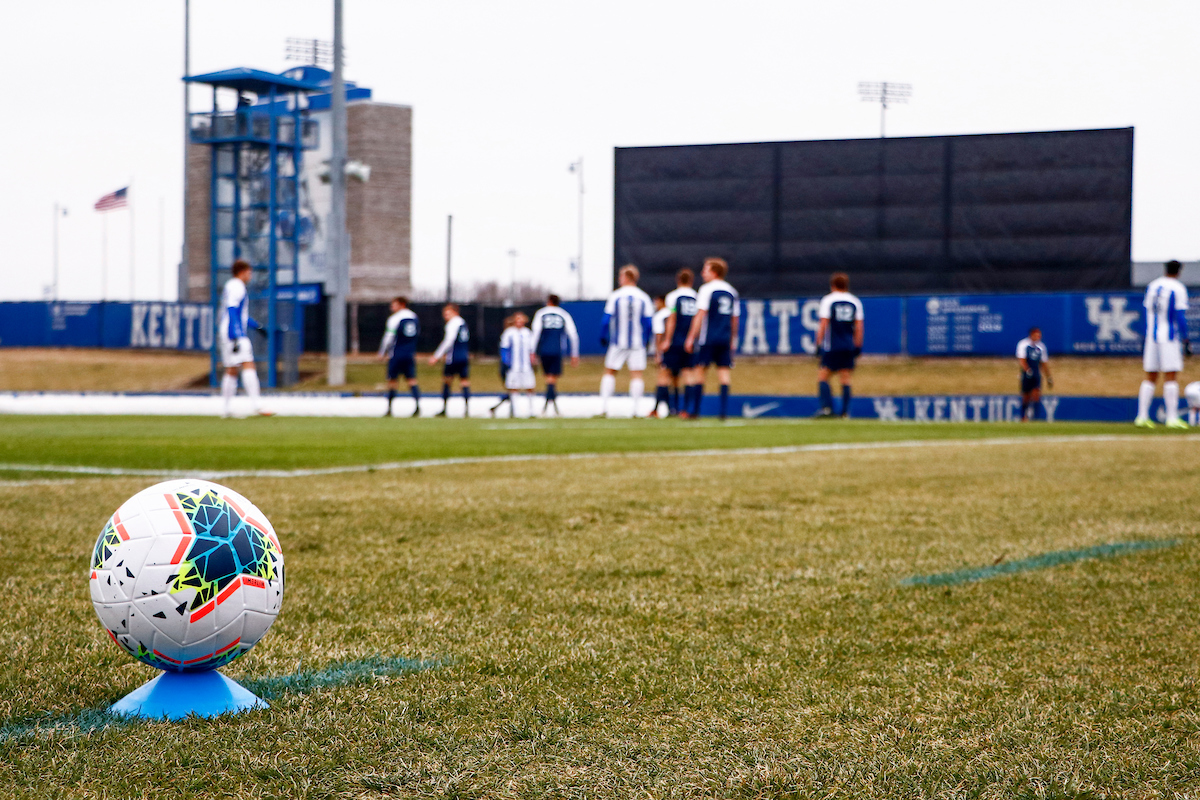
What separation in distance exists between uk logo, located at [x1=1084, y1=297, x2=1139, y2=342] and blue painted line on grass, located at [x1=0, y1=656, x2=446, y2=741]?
28822 mm

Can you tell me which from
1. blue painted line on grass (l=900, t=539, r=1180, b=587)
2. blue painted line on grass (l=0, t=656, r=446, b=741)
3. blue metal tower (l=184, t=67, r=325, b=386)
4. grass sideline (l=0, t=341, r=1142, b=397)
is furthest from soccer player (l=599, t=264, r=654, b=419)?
blue painted line on grass (l=0, t=656, r=446, b=741)

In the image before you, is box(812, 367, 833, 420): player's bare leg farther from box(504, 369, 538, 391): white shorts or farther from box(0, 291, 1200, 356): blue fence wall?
box(0, 291, 1200, 356): blue fence wall

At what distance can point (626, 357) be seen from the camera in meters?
18.3

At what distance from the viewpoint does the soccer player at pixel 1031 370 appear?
21203 mm

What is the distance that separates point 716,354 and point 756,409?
8160mm

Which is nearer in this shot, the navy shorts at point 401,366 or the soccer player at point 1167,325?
the soccer player at point 1167,325

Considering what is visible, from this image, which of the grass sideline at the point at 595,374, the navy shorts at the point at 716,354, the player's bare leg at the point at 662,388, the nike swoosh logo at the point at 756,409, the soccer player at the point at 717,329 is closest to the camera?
the soccer player at the point at 717,329

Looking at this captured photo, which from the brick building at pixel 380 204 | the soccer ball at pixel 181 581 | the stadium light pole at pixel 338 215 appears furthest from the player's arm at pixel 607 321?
the brick building at pixel 380 204

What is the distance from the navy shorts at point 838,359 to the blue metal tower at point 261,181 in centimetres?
1734

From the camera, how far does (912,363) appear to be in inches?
1218

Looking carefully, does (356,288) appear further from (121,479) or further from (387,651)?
(387,651)

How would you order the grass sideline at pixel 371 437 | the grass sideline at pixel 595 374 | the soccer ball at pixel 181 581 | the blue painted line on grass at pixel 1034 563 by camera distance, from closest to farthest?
the soccer ball at pixel 181 581 < the blue painted line on grass at pixel 1034 563 < the grass sideline at pixel 371 437 < the grass sideline at pixel 595 374

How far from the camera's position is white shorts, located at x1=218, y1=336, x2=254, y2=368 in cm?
1567

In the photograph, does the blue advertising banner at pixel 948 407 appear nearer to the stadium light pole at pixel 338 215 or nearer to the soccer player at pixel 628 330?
the soccer player at pixel 628 330
